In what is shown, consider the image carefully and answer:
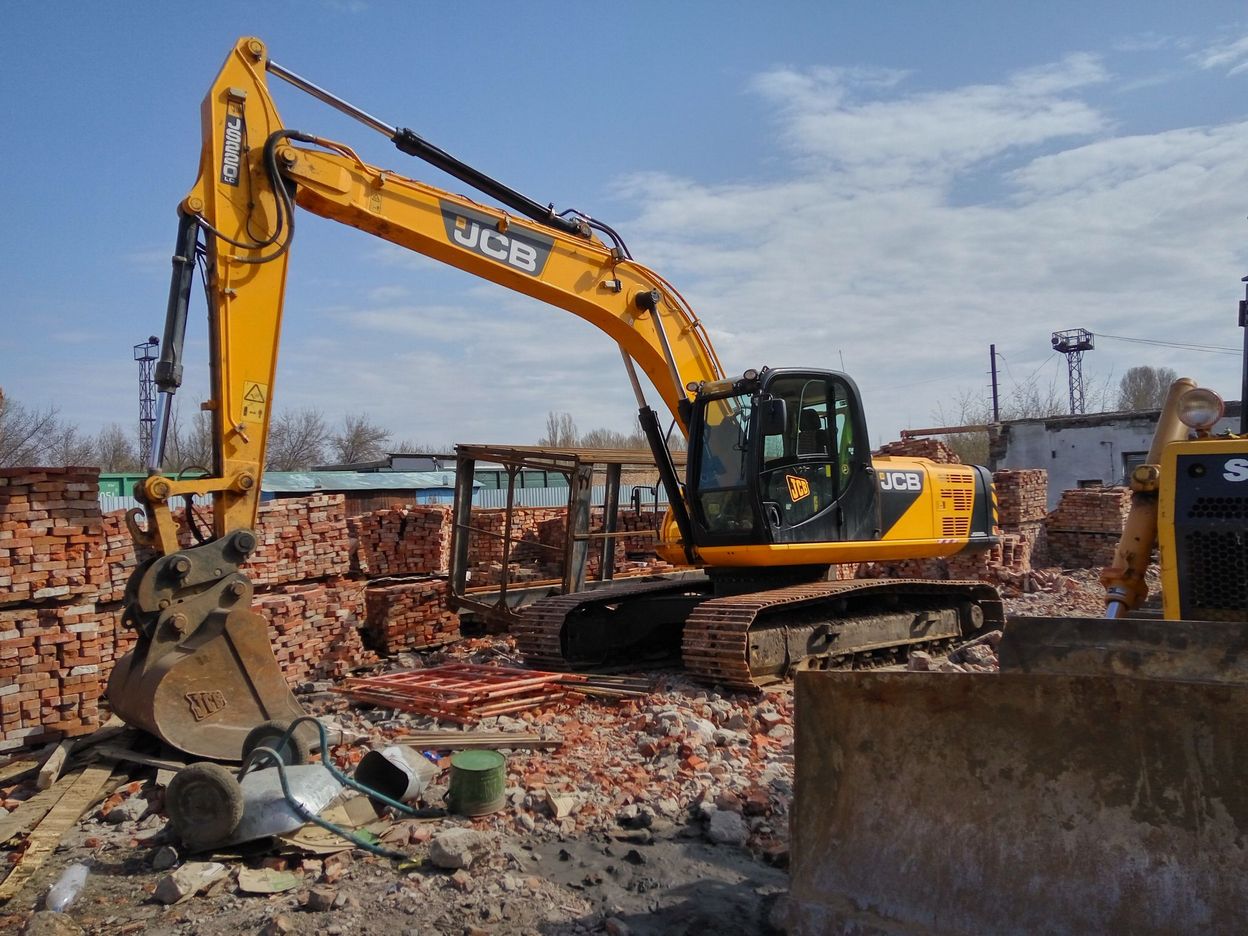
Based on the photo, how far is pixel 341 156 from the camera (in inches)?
279

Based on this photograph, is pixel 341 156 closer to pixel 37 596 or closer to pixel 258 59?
pixel 258 59

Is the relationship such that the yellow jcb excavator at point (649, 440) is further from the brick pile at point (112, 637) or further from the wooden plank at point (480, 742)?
the brick pile at point (112, 637)

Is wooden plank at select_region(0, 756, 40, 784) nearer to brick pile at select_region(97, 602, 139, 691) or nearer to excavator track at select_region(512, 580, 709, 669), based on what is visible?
brick pile at select_region(97, 602, 139, 691)

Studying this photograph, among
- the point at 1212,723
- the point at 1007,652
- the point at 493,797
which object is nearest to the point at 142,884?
the point at 493,797

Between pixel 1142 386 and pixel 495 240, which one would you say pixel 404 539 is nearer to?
pixel 495 240

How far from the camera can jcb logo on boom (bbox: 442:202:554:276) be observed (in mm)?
7594

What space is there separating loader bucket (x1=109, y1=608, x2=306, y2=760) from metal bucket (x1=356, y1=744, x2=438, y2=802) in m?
0.90

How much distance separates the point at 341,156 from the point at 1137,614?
589cm

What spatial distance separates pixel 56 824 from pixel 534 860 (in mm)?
2689

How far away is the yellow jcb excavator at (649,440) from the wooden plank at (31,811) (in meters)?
0.54

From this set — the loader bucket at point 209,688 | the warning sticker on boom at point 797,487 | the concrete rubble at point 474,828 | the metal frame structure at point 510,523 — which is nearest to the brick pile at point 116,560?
the concrete rubble at point 474,828

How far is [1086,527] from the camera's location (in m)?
18.3

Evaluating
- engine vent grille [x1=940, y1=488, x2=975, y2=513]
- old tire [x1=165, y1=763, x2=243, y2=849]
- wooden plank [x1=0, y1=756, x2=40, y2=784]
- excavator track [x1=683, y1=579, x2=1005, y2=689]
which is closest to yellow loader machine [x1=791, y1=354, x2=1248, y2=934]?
old tire [x1=165, y1=763, x2=243, y2=849]

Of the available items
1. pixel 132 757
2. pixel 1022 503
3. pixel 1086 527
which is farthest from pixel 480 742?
pixel 1086 527
